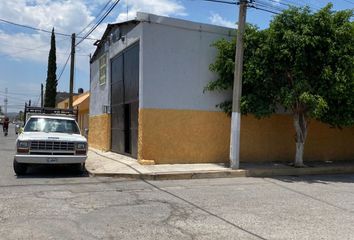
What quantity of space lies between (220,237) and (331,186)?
702 cm

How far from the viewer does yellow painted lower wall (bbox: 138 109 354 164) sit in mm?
15562

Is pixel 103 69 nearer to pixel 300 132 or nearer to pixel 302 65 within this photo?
pixel 300 132

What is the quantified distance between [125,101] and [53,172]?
501 centimetres

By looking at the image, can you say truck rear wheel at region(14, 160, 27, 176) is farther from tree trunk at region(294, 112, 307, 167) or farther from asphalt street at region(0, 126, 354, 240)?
tree trunk at region(294, 112, 307, 167)

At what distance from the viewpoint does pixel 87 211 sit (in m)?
8.51

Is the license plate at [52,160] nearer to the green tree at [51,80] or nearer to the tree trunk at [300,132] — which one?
the tree trunk at [300,132]

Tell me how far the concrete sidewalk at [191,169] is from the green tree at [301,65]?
5.96ft

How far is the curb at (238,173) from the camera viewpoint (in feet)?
43.9

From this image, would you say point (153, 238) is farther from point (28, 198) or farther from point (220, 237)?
point (28, 198)

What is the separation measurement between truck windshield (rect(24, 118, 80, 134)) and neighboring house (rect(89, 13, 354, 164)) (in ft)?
7.68

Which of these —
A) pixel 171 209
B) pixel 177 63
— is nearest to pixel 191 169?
pixel 177 63

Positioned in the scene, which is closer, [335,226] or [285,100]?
[335,226]

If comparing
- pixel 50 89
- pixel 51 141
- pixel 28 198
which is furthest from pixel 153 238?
pixel 50 89

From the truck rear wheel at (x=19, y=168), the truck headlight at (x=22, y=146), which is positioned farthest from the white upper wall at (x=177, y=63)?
the truck rear wheel at (x=19, y=168)
